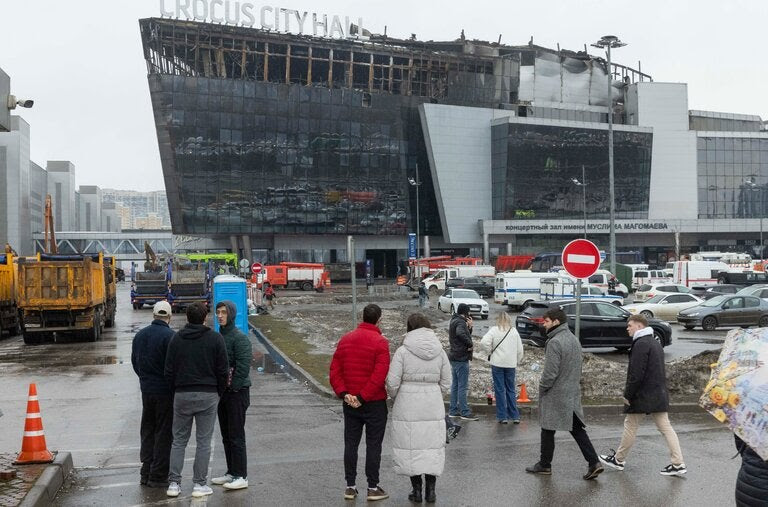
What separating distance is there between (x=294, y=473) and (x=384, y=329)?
2079cm

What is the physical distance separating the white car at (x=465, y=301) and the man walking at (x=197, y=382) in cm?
3122

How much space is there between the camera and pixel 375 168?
9225 centimetres

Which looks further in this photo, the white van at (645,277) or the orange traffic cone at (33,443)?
the white van at (645,277)

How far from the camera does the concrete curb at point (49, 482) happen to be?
24.7 ft

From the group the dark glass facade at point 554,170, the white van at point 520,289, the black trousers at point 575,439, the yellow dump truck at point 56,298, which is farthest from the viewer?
the dark glass facade at point 554,170

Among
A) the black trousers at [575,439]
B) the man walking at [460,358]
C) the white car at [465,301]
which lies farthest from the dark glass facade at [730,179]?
the black trousers at [575,439]

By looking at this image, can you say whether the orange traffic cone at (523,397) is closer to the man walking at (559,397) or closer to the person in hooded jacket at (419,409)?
the man walking at (559,397)

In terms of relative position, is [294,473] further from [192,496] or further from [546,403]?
[546,403]

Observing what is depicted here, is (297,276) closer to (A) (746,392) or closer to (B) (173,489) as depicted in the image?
(B) (173,489)

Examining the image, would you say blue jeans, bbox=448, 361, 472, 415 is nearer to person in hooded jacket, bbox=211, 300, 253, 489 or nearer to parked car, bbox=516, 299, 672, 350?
person in hooded jacket, bbox=211, 300, 253, 489

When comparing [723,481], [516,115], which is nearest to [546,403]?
[723,481]

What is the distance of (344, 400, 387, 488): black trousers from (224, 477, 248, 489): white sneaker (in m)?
1.13

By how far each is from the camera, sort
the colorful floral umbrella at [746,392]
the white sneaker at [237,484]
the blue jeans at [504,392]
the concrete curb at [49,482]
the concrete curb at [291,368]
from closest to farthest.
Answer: the colorful floral umbrella at [746,392], the concrete curb at [49,482], the white sneaker at [237,484], the blue jeans at [504,392], the concrete curb at [291,368]

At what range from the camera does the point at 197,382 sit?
25.8 feet
